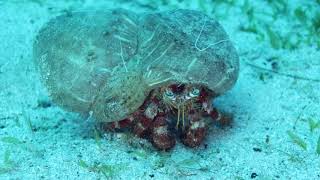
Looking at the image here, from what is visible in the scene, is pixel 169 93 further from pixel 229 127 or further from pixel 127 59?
pixel 229 127

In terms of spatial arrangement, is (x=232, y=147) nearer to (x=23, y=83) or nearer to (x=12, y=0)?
(x=23, y=83)

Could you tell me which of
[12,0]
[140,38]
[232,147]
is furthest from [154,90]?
[12,0]

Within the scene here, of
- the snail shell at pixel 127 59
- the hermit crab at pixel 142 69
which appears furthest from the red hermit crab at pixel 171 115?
the snail shell at pixel 127 59

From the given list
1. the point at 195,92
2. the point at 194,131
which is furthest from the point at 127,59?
the point at 194,131

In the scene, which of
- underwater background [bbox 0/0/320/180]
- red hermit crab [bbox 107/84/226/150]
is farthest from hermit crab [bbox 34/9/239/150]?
underwater background [bbox 0/0/320/180]

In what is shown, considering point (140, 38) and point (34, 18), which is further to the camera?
point (34, 18)

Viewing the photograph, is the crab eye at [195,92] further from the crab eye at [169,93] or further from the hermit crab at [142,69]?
the crab eye at [169,93]

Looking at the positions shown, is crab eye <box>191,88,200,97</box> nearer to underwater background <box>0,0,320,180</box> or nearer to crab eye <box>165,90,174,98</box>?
crab eye <box>165,90,174,98</box>

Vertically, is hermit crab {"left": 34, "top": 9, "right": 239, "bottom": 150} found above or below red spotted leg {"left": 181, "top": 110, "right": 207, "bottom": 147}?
above
